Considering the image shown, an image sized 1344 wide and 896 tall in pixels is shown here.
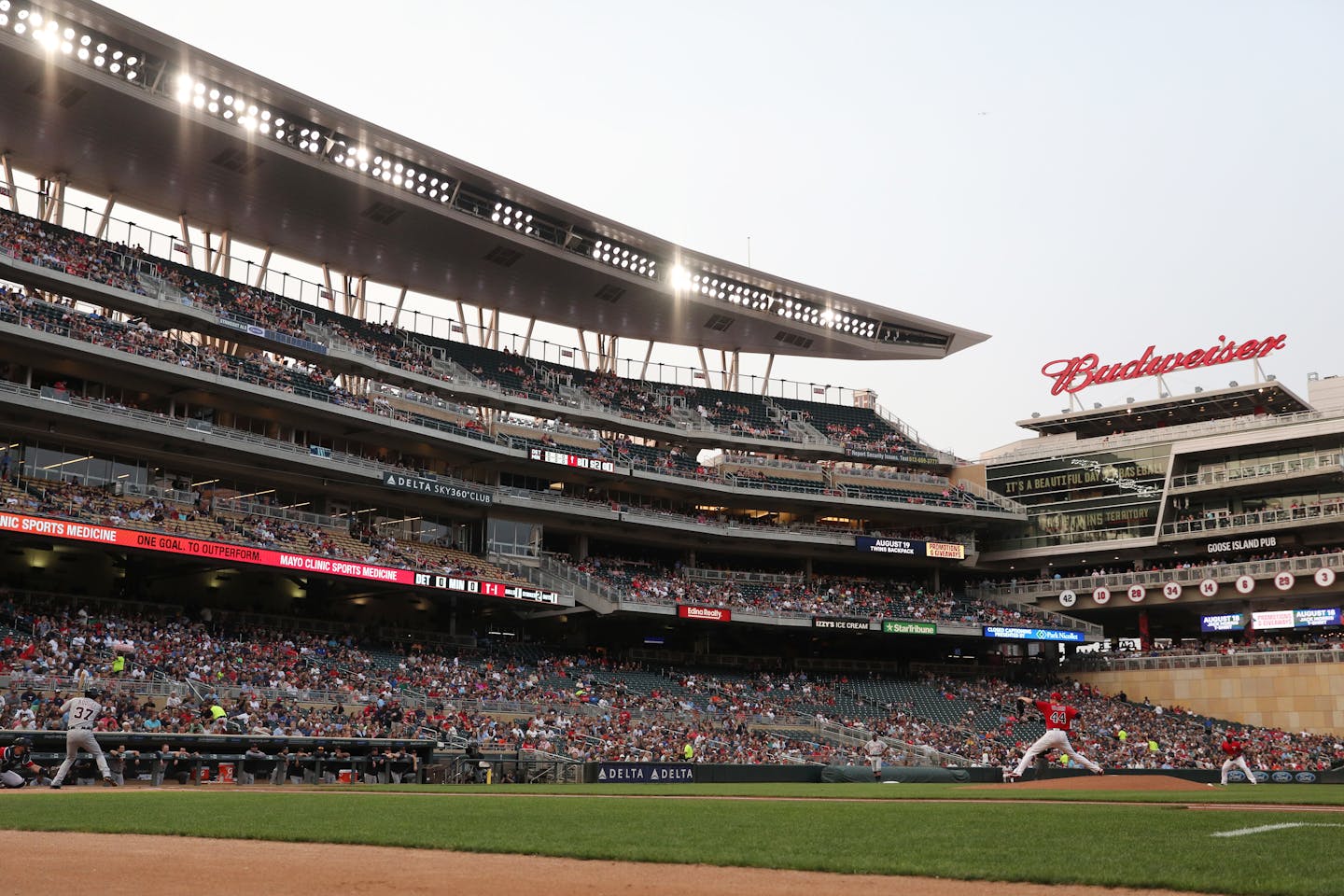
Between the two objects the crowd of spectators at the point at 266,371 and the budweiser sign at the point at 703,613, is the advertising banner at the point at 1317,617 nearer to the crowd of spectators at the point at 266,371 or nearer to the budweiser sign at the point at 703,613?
the crowd of spectators at the point at 266,371

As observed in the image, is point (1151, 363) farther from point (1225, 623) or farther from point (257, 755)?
point (257, 755)

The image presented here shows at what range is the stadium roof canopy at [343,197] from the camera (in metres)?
41.7

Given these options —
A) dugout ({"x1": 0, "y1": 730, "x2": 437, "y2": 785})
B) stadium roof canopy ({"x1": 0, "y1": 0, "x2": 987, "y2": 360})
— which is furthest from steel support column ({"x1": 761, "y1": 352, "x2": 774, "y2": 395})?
dugout ({"x1": 0, "y1": 730, "x2": 437, "y2": 785})

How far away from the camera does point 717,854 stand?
10.6 m

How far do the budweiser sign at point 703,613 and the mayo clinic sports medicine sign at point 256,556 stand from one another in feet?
18.4

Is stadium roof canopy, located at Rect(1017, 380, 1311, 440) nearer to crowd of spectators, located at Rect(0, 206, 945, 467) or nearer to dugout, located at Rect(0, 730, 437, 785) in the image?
crowd of spectators, located at Rect(0, 206, 945, 467)

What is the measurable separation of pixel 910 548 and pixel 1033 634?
23.7ft

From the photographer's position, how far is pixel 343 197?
4953cm

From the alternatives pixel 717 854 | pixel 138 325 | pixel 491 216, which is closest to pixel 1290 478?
pixel 491 216

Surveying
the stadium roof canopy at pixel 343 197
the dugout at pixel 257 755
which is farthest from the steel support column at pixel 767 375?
the dugout at pixel 257 755

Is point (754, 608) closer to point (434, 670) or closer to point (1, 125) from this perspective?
point (434, 670)

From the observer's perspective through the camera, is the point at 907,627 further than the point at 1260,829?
Yes

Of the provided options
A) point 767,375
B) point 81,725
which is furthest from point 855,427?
point 81,725

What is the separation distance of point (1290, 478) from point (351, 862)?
57.9 m
